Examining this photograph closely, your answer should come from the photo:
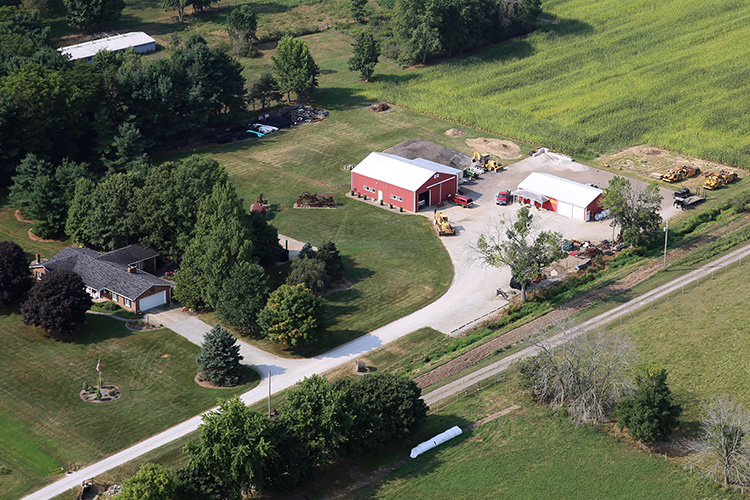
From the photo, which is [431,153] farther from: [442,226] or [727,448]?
[727,448]

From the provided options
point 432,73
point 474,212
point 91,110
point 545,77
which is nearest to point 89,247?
point 91,110

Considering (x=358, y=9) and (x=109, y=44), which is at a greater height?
(x=358, y=9)

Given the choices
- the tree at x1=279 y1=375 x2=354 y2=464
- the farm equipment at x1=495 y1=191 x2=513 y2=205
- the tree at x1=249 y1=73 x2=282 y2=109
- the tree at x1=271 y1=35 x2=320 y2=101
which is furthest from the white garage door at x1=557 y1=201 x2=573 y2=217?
the tree at x1=249 y1=73 x2=282 y2=109

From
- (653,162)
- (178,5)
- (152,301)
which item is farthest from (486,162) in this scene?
(178,5)

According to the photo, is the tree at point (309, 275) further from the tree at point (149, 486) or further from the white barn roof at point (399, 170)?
the tree at point (149, 486)

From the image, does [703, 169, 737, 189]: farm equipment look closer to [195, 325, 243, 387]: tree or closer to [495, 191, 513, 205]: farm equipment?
[495, 191, 513, 205]: farm equipment

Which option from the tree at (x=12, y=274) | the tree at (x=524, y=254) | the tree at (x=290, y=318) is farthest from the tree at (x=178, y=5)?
the tree at (x=290, y=318)
